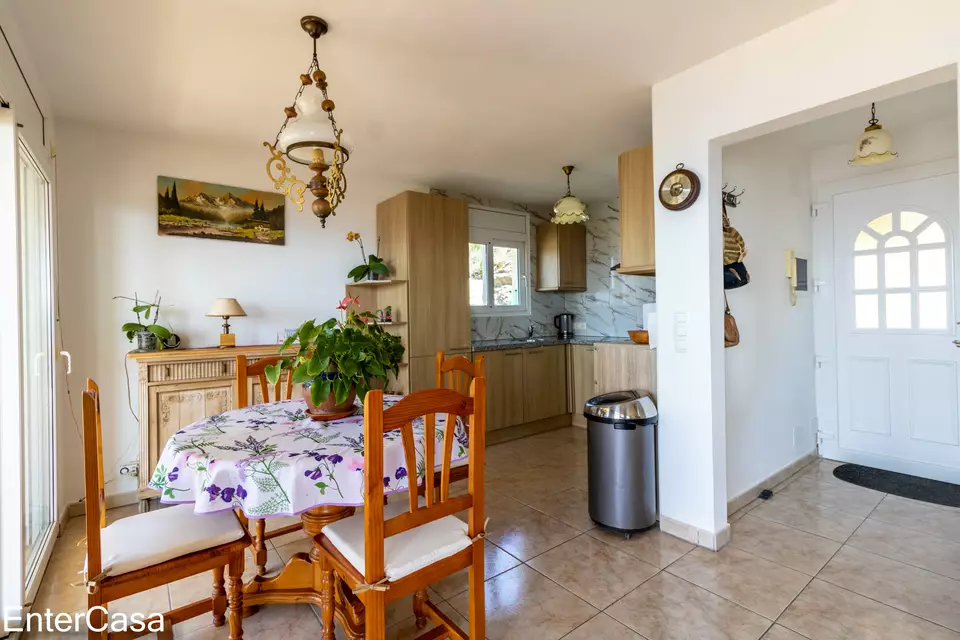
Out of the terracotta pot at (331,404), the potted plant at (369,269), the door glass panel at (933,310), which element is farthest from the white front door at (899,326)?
the terracotta pot at (331,404)

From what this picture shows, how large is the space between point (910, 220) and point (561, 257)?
2.94 metres

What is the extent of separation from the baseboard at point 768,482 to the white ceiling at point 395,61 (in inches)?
100

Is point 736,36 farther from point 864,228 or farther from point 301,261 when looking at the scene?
point 301,261

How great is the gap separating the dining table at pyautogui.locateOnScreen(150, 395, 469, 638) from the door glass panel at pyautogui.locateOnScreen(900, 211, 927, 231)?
3665 millimetres

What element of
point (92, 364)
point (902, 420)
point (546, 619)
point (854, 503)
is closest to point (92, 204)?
point (92, 364)

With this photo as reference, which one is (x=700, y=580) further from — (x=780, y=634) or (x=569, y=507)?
(x=569, y=507)

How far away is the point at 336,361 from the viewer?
1.82m

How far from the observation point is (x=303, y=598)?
196 centimetres

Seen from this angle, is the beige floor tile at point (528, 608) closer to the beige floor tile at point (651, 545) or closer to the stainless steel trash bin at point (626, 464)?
the beige floor tile at point (651, 545)

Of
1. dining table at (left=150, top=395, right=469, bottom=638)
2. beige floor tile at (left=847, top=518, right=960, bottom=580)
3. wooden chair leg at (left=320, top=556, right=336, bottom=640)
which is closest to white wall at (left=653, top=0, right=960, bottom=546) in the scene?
beige floor tile at (left=847, top=518, right=960, bottom=580)

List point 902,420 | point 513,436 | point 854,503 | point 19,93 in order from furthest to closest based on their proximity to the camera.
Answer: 1. point 513,436
2. point 902,420
3. point 854,503
4. point 19,93

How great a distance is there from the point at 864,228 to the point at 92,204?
5.59 metres

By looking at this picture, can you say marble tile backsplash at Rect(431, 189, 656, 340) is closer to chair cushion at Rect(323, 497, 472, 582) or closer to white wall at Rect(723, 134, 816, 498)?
white wall at Rect(723, 134, 816, 498)

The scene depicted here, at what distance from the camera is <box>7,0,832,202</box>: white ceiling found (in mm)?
1994
